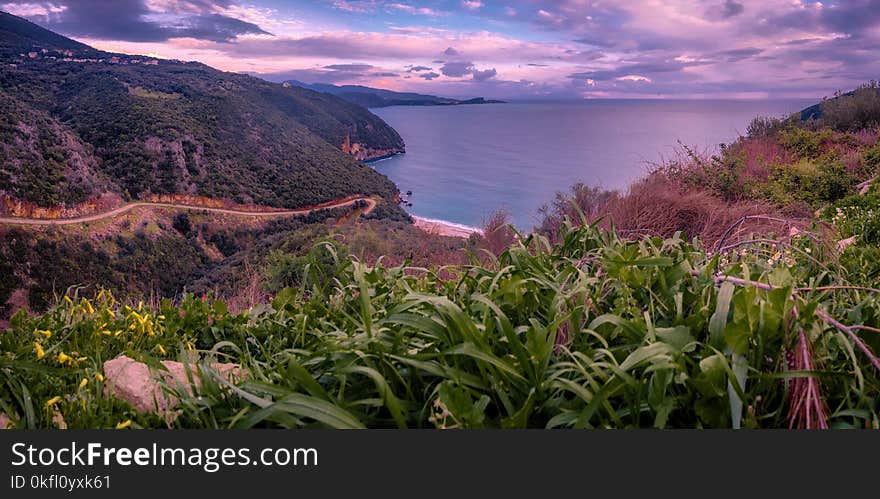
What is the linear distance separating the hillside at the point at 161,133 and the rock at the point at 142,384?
1304cm

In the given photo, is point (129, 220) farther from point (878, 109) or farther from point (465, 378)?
point (878, 109)

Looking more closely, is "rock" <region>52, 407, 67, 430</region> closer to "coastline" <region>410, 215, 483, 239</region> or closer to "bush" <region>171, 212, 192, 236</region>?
"coastline" <region>410, 215, 483, 239</region>

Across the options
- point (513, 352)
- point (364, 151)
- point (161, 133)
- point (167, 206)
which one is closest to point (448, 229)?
point (513, 352)

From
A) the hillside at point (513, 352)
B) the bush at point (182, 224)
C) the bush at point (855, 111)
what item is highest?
the bush at point (855, 111)

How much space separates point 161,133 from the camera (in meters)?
17.8

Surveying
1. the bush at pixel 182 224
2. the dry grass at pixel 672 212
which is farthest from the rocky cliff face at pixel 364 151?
the dry grass at pixel 672 212

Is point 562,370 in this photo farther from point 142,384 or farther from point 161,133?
point 161,133

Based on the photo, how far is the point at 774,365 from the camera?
90 cm

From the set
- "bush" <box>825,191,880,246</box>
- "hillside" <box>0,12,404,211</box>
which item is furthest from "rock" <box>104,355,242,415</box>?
"hillside" <box>0,12,404,211</box>

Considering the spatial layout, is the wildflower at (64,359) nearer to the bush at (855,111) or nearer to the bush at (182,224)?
the bush at (855,111)

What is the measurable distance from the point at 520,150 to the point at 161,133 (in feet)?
36.0

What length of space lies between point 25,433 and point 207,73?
25.1 meters

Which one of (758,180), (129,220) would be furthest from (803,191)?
(129,220)

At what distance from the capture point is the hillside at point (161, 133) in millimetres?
14039
